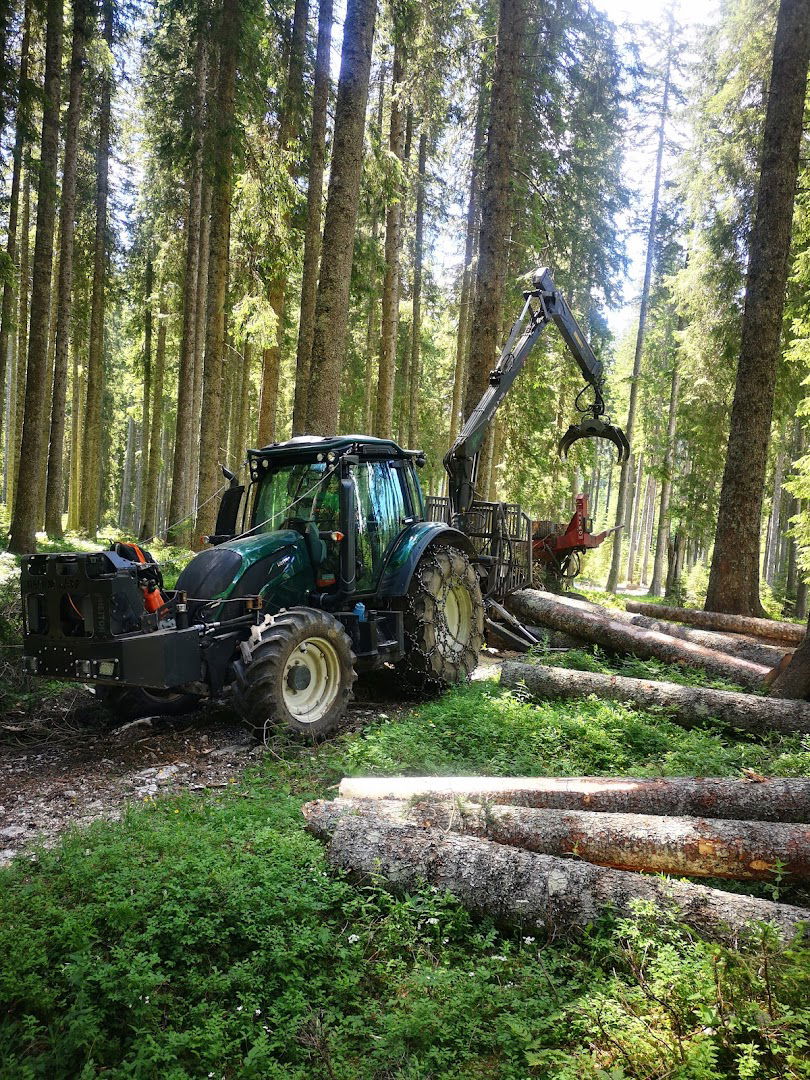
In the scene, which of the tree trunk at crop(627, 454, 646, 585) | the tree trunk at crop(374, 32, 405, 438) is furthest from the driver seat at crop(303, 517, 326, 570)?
the tree trunk at crop(627, 454, 646, 585)

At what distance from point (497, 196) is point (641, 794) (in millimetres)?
10190

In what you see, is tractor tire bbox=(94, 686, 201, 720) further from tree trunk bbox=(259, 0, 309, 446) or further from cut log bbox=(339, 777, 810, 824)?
tree trunk bbox=(259, 0, 309, 446)

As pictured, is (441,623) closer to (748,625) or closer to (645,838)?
(645,838)

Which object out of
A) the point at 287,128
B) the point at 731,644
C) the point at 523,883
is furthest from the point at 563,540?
the point at 523,883

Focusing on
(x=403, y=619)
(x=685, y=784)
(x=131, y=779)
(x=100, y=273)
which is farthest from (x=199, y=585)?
(x=100, y=273)

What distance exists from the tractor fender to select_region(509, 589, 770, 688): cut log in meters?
2.74

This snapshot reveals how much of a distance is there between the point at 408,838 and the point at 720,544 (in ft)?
26.9

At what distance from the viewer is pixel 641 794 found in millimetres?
4461

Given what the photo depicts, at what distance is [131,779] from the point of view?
5383mm

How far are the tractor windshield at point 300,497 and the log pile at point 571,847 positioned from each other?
10.2 feet

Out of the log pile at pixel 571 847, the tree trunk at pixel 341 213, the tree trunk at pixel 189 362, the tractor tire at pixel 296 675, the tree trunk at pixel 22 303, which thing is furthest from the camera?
the tree trunk at pixel 22 303

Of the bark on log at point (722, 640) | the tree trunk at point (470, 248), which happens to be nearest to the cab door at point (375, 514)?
the bark on log at point (722, 640)

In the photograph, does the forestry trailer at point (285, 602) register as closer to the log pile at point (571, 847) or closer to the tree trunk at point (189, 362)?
the log pile at point (571, 847)

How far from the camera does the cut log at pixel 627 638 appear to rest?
25.8 feet
